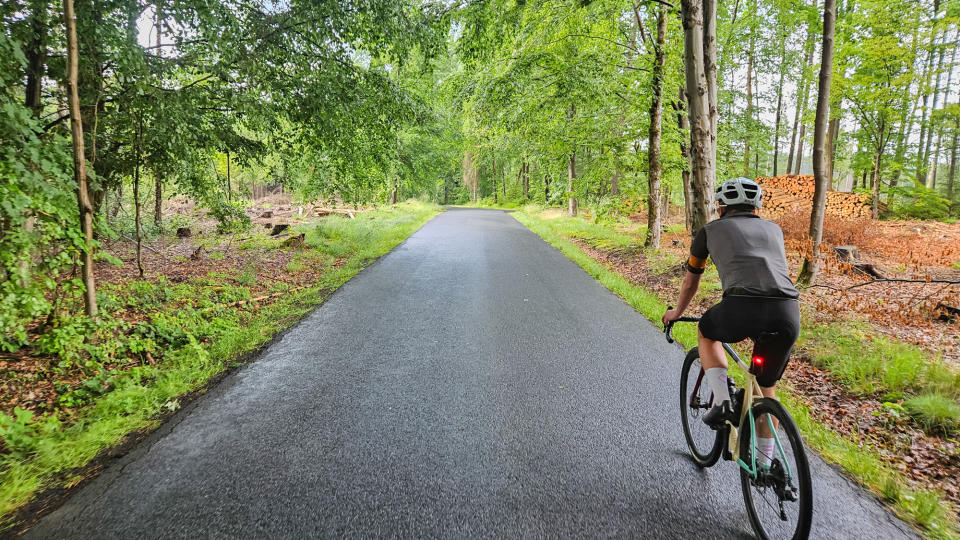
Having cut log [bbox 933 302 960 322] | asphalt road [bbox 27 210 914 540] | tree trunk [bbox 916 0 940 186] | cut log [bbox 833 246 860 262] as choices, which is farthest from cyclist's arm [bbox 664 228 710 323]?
tree trunk [bbox 916 0 940 186]

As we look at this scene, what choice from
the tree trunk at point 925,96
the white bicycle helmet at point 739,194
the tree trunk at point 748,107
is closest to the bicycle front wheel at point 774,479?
the white bicycle helmet at point 739,194

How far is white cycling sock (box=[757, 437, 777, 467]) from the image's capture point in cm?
222

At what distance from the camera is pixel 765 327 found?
2242 mm

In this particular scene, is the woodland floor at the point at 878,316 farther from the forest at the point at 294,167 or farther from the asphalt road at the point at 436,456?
the asphalt road at the point at 436,456

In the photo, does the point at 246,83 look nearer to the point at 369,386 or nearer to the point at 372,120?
the point at 372,120

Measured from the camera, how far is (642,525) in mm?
2250

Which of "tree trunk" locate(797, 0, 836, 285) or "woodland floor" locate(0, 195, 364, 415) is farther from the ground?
"tree trunk" locate(797, 0, 836, 285)

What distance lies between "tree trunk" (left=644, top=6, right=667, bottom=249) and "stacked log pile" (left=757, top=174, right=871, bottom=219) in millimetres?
6059

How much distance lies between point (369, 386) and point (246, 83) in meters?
5.39

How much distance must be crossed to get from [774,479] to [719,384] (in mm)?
576

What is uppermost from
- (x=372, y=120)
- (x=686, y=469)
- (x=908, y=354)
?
(x=372, y=120)

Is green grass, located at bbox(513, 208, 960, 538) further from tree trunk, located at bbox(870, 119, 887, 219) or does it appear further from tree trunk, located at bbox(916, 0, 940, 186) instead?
tree trunk, located at bbox(916, 0, 940, 186)

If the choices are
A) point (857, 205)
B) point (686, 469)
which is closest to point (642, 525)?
point (686, 469)

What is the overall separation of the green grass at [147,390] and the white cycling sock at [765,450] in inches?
159
